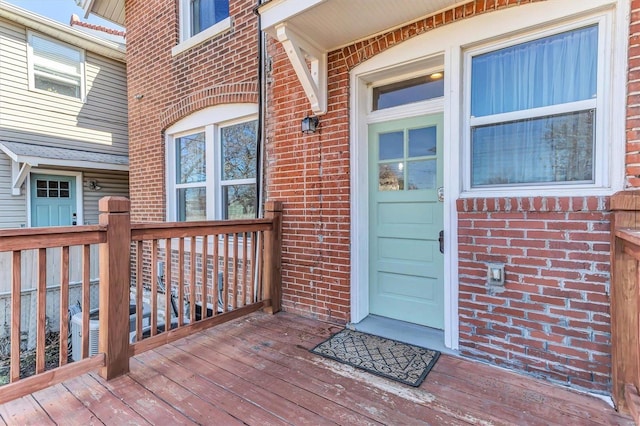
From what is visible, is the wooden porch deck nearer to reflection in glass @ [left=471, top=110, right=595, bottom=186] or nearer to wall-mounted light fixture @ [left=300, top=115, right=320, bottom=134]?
reflection in glass @ [left=471, top=110, right=595, bottom=186]

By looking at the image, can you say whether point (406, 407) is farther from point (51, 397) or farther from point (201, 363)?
point (51, 397)

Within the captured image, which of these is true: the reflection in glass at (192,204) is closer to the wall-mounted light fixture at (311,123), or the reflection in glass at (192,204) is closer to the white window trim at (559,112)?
the wall-mounted light fixture at (311,123)

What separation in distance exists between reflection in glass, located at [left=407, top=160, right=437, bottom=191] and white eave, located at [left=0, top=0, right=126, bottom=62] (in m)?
8.01

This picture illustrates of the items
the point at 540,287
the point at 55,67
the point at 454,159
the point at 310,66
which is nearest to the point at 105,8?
the point at 55,67

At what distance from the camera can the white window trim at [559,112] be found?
187 centimetres

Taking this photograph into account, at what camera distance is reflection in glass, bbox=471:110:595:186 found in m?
1.96

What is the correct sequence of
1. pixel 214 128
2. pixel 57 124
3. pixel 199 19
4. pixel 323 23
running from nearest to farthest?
pixel 323 23
pixel 214 128
pixel 199 19
pixel 57 124

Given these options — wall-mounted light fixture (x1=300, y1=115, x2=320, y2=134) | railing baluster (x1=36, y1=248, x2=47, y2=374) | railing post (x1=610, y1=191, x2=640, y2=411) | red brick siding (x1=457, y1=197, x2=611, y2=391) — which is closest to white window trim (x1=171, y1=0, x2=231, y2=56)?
wall-mounted light fixture (x1=300, y1=115, x2=320, y2=134)

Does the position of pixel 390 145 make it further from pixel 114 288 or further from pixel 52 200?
pixel 52 200

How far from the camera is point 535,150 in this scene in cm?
210

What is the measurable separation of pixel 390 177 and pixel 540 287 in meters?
1.38

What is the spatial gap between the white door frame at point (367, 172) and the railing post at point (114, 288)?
174cm

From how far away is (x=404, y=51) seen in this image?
2.53 metres

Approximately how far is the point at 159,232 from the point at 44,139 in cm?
→ 656
